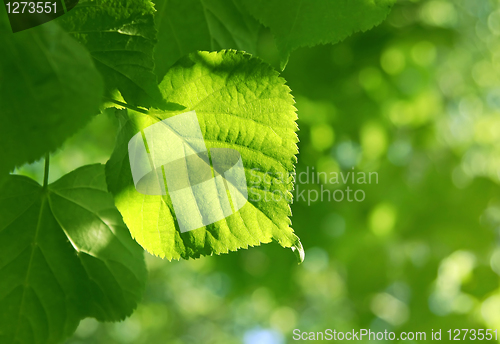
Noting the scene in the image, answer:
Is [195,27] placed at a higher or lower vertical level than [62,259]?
higher

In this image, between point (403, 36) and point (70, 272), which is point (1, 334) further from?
point (403, 36)

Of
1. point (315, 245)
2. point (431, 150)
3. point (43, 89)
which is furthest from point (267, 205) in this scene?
point (431, 150)

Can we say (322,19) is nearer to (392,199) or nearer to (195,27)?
(195,27)

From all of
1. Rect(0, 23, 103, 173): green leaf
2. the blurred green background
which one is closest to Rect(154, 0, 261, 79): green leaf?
Rect(0, 23, 103, 173): green leaf
